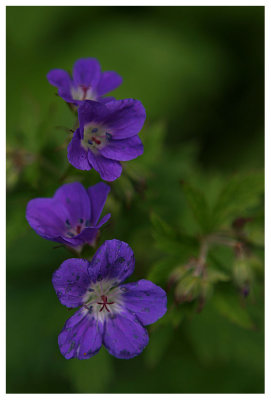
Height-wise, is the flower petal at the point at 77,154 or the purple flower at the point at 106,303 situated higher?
the flower petal at the point at 77,154

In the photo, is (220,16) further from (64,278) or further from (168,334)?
(64,278)

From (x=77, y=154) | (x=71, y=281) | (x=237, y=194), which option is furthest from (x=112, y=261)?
(x=237, y=194)

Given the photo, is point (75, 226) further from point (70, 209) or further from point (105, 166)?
point (105, 166)

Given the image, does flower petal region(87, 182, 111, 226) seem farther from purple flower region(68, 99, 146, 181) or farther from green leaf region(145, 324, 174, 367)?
green leaf region(145, 324, 174, 367)

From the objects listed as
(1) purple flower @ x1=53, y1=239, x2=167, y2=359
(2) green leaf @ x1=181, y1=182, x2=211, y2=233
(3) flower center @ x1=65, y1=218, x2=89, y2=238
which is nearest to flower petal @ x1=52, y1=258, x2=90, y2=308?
(1) purple flower @ x1=53, y1=239, x2=167, y2=359

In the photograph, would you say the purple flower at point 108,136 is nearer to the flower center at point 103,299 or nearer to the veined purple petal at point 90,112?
the veined purple petal at point 90,112

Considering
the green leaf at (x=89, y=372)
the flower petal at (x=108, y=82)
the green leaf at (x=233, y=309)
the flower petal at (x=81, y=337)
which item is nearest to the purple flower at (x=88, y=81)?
the flower petal at (x=108, y=82)
